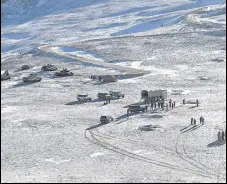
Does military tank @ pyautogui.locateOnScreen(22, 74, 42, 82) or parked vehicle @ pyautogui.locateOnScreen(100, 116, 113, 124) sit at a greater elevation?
military tank @ pyautogui.locateOnScreen(22, 74, 42, 82)

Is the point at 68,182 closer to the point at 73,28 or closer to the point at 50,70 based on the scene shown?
the point at 50,70

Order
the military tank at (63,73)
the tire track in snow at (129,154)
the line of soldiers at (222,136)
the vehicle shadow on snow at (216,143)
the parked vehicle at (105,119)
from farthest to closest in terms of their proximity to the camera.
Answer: the military tank at (63,73) < the parked vehicle at (105,119) < the line of soldiers at (222,136) < the vehicle shadow on snow at (216,143) < the tire track in snow at (129,154)

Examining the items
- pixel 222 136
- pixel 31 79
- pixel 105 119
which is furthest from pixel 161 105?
pixel 31 79

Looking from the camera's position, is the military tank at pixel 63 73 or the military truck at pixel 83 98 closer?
the military truck at pixel 83 98

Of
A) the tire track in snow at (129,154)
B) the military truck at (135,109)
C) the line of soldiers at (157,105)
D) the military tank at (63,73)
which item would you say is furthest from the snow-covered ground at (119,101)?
the line of soldiers at (157,105)

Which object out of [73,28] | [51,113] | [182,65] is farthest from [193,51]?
[73,28]

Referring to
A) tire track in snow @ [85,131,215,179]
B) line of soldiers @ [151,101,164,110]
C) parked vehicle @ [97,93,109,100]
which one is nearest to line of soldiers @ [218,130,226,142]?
tire track in snow @ [85,131,215,179]

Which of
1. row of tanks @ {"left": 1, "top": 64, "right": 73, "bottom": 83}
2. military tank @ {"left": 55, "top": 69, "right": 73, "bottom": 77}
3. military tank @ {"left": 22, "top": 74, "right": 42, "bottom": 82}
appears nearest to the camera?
military tank @ {"left": 22, "top": 74, "right": 42, "bottom": 82}

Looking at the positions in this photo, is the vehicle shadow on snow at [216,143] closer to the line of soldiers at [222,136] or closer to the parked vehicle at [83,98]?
the line of soldiers at [222,136]

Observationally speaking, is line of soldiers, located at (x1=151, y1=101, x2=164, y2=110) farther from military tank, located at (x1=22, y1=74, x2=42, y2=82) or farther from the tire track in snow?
military tank, located at (x1=22, y1=74, x2=42, y2=82)
